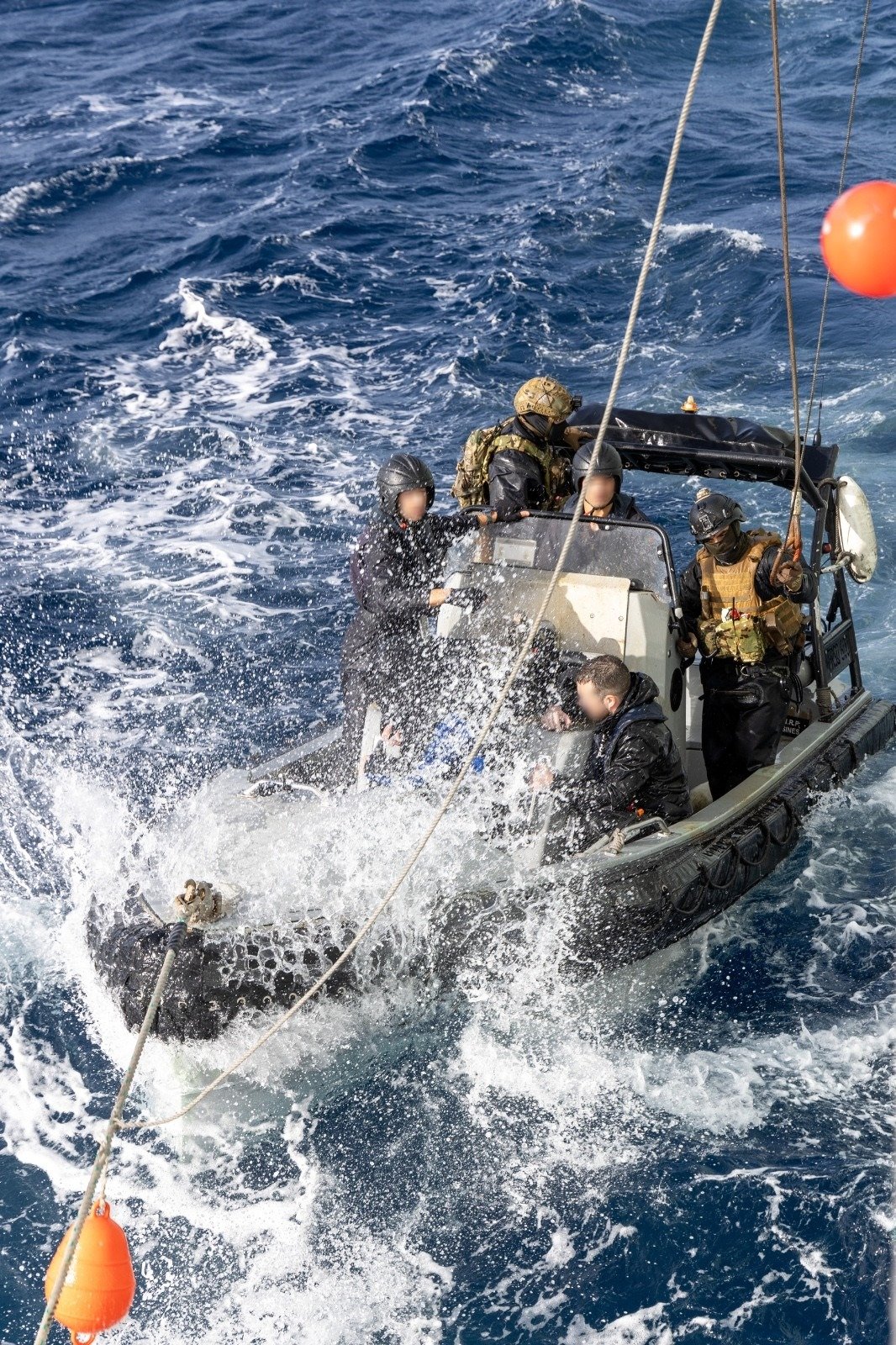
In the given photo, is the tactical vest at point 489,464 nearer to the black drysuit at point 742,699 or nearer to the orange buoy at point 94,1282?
the black drysuit at point 742,699

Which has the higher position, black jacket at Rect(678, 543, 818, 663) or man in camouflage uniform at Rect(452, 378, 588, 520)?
man in camouflage uniform at Rect(452, 378, 588, 520)

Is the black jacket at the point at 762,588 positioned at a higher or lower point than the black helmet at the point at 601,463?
lower

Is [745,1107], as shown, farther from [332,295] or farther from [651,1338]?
[332,295]

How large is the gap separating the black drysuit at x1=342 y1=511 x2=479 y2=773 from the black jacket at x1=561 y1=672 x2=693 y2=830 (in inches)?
36.1

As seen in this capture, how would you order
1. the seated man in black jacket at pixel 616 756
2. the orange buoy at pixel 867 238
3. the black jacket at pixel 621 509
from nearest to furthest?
the orange buoy at pixel 867 238 < the seated man in black jacket at pixel 616 756 < the black jacket at pixel 621 509

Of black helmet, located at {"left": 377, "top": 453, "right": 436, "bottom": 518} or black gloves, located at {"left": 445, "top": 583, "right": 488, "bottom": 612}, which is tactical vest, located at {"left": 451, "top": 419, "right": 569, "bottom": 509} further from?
black helmet, located at {"left": 377, "top": 453, "right": 436, "bottom": 518}

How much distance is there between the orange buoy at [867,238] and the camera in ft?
16.3

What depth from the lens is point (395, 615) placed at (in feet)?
23.9

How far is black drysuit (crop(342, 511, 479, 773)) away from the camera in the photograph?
729 centimetres

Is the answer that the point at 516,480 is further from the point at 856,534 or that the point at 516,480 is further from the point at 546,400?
the point at 856,534

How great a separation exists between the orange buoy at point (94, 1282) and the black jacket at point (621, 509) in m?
4.69

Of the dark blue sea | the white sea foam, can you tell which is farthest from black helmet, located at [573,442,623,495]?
the white sea foam

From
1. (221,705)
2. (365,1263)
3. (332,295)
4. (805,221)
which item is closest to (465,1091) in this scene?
(365,1263)

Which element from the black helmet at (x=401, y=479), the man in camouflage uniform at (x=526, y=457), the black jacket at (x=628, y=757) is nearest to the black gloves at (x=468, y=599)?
the black helmet at (x=401, y=479)
